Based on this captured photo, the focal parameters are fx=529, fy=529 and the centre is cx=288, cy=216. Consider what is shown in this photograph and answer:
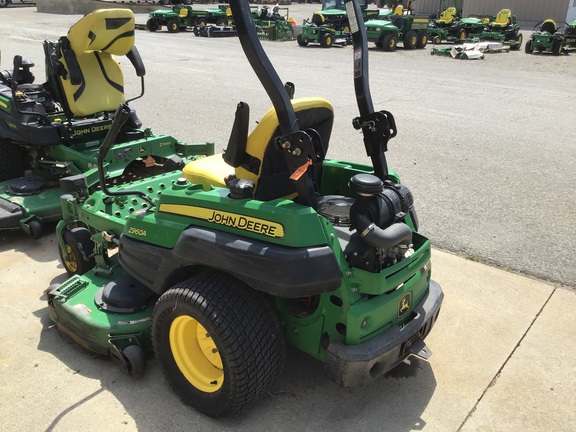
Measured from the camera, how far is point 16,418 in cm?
255

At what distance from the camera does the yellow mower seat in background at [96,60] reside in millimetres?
4812

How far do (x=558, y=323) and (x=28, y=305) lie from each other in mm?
3431

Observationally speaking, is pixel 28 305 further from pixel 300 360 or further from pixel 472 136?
pixel 472 136

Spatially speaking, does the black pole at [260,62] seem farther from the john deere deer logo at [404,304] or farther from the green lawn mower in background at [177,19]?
the green lawn mower in background at [177,19]

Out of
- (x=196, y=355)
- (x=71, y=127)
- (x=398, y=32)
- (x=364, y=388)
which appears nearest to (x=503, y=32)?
(x=398, y=32)

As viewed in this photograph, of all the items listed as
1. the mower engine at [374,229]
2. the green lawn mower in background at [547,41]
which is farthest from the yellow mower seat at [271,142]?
the green lawn mower in background at [547,41]

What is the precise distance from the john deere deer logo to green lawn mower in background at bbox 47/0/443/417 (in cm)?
1

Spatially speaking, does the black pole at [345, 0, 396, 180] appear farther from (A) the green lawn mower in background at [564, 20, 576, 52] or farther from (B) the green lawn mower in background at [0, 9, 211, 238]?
(A) the green lawn mower in background at [564, 20, 576, 52]

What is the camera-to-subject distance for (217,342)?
2.32 metres

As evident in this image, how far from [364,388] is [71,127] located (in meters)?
3.65

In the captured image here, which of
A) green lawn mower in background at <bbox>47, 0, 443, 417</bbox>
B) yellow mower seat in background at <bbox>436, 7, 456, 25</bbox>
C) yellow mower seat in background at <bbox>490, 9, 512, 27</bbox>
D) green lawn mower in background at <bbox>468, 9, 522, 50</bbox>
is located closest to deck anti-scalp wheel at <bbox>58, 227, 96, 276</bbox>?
green lawn mower in background at <bbox>47, 0, 443, 417</bbox>

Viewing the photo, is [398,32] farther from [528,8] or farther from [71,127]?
[528,8]

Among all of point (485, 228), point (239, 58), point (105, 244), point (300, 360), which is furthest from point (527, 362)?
point (239, 58)

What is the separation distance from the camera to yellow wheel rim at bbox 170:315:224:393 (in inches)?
102
